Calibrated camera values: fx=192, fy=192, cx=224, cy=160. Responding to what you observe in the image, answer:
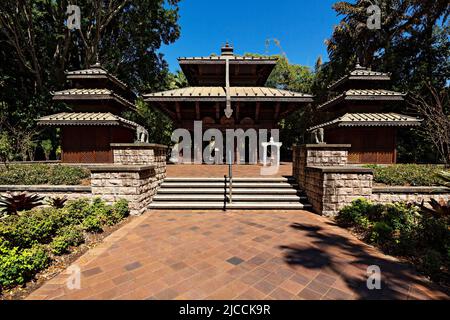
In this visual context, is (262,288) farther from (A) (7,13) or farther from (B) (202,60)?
(A) (7,13)

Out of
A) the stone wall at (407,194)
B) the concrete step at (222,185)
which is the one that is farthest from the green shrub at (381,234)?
the concrete step at (222,185)

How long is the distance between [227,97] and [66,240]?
9885 mm

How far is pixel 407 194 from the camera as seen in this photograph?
612 cm

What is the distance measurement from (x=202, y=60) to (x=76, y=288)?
554 inches

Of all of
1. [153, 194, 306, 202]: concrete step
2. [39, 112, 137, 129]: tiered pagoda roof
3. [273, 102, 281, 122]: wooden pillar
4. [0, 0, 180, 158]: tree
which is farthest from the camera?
[0, 0, 180, 158]: tree

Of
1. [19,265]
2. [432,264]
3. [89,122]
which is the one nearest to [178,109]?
[89,122]

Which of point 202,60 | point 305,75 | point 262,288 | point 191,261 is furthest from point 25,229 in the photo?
point 305,75

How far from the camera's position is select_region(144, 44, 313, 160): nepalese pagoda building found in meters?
11.5

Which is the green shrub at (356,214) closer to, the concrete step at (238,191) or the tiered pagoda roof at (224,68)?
the concrete step at (238,191)

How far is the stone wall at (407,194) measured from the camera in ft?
19.5

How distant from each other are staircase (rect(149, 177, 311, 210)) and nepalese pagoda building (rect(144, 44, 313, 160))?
19.9 ft

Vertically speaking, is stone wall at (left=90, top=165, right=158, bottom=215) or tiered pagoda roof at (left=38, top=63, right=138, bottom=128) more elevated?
tiered pagoda roof at (left=38, top=63, right=138, bottom=128)

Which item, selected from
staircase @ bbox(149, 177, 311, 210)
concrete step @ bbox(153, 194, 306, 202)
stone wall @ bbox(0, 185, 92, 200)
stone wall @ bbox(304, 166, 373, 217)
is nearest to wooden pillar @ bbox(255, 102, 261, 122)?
staircase @ bbox(149, 177, 311, 210)

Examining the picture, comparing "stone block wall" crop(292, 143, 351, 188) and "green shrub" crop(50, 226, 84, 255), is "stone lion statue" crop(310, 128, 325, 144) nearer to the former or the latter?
"stone block wall" crop(292, 143, 351, 188)
